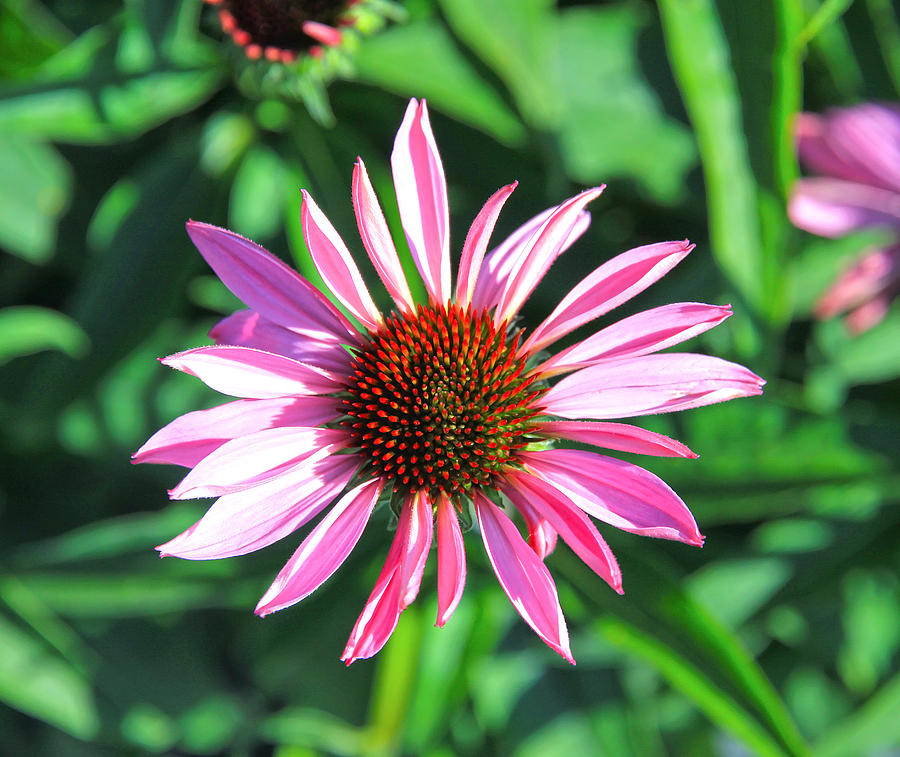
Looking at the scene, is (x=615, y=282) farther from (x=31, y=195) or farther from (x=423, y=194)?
(x=31, y=195)

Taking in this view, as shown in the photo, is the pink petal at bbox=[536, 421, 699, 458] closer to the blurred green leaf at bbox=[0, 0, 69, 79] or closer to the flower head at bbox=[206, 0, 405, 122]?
the flower head at bbox=[206, 0, 405, 122]

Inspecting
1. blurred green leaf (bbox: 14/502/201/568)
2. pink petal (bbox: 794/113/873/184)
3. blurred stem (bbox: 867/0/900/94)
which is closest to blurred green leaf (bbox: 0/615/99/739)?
blurred green leaf (bbox: 14/502/201/568)

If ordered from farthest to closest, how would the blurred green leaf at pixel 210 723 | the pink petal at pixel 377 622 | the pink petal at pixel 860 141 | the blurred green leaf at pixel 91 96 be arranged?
the blurred green leaf at pixel 210 723 → the pink petal at pixel 860 141 → the blurred green leaf at pixel 91 96 → the pink petal at pixel 377 622

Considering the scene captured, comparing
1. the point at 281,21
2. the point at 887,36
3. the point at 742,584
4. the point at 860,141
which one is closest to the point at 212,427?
the point at 281,21

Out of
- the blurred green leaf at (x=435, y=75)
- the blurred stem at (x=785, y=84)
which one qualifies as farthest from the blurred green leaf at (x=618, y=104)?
the blurred stem at (x=785, y=84)

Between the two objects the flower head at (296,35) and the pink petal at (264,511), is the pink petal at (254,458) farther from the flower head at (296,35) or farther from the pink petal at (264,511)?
the flower head at (296,35)

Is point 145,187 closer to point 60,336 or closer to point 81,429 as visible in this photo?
point 60,336
